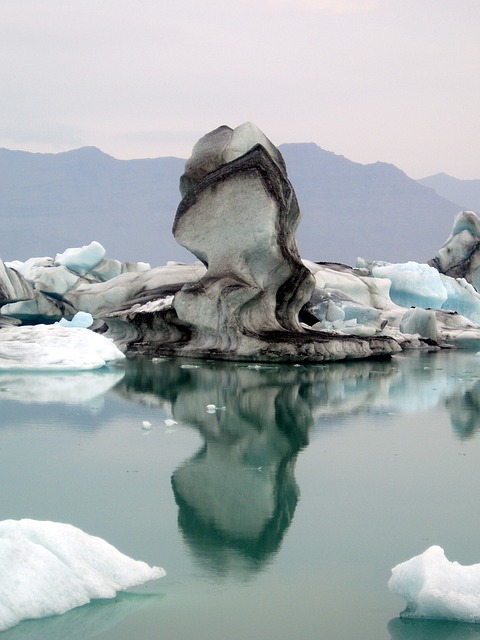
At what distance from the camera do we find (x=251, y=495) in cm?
559

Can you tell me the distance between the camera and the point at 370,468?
6375 millimetres

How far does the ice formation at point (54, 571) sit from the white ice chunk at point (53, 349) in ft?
28.6

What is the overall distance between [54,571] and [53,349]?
935 centimetres

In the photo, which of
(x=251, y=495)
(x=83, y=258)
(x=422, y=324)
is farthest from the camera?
(x=83, y=258)

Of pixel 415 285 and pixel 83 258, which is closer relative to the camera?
pixel 415 285

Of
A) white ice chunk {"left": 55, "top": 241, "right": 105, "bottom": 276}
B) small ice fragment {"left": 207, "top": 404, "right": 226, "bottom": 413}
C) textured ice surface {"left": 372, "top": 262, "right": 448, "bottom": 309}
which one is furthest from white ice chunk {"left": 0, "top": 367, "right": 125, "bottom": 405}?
textured ice surface {"left": 372, "top": 262, "right": 448, "bottom": 309}

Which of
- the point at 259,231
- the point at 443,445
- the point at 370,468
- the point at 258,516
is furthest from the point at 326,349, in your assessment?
the point at 258,516

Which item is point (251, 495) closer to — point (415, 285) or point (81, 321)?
point (81, 321)

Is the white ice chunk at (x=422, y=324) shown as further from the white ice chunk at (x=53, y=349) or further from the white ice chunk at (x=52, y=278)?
the white ice chunk at (x=52, y=278)

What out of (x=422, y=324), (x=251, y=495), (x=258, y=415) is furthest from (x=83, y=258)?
(x=251, y=495)

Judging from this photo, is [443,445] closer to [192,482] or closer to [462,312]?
[192,482]

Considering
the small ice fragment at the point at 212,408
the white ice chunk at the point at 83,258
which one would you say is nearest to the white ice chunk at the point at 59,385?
the small ice fragment at the point at 212,408

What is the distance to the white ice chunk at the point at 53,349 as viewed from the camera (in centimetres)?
1258

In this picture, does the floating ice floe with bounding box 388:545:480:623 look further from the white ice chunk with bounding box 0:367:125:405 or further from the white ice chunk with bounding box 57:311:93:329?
the white ice chunk with bounding box 57:311:93:329
